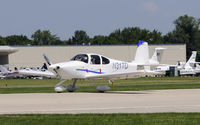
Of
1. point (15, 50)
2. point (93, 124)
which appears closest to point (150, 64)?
point (93, 124)

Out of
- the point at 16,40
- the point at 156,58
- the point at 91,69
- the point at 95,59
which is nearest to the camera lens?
the point at 91,69

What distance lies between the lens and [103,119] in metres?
11.7

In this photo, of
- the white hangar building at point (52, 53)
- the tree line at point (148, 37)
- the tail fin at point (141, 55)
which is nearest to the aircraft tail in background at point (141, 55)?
the tail fin at point (141, 55)

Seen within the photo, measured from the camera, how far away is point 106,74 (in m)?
24.9

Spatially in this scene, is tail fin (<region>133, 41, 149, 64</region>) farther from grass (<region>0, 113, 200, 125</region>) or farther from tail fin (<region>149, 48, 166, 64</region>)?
grass (<region>0, 113, 200, 125</region>)

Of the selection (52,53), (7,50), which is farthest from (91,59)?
(52,53)

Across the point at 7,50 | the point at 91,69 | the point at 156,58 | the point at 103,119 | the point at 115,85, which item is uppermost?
the point at 156,58

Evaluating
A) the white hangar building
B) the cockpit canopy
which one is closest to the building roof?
the white hangar building

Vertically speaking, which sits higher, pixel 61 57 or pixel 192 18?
pixel 192 18

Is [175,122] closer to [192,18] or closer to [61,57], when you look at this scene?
[61,57]

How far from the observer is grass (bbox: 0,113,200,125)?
11.0 meters

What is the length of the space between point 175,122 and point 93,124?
2114mm

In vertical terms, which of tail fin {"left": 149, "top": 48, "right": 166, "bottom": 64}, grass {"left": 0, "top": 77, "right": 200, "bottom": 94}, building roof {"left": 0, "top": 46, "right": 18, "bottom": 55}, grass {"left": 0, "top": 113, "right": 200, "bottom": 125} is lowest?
grass {"left": 0, "top": 77, "right": 200, "bottom": 94}

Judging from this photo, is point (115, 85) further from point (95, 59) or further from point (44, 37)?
point (44, 37)
